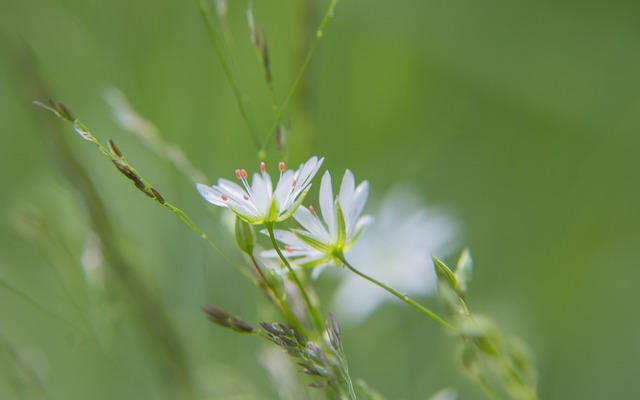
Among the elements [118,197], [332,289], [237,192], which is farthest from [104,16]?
[237,192]

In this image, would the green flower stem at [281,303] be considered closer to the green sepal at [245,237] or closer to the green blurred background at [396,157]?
the green sepal at [245,237]

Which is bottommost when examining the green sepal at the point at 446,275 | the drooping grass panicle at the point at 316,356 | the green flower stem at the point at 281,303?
the green sepal at the point at 446,275

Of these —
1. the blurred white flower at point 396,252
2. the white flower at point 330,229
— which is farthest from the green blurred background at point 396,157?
the white flower at point 330,229

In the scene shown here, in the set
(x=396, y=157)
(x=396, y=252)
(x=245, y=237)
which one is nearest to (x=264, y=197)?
(x=245, y=237)

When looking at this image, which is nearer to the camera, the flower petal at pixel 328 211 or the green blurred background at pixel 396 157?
the flower petal at pixel 328 211

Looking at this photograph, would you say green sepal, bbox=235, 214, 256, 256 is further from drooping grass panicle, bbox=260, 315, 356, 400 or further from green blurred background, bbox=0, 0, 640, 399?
green blurred background, bbox=0, 0, 640, 399

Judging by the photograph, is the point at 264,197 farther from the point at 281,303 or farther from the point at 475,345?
the point at 475,345

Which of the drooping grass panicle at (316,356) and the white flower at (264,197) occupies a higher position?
the white flower at (264,197)
